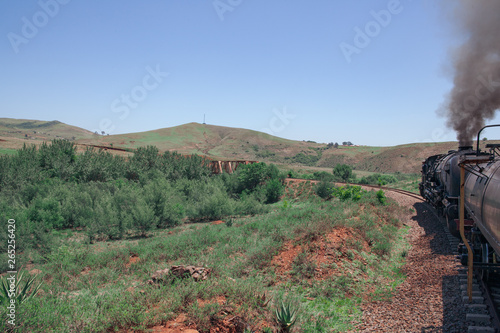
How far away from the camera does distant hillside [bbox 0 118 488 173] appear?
76.8 meters

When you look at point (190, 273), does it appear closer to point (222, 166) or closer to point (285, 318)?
point (285, 318)

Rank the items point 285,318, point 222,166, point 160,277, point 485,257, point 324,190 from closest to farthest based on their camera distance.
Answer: point 285,318
point 485,257
point 160,277
point 324,190
point 222,166

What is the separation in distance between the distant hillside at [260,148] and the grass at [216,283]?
53.3m

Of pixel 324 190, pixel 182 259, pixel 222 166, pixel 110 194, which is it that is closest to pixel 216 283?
pixel 182 259

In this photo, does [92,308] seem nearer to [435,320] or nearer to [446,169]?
[435,320]

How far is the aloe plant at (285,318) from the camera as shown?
18.9ft

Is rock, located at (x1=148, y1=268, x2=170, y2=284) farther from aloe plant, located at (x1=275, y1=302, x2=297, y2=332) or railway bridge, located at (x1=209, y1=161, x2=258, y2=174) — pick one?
railway bridge, located at (x1=209, y1=161, x2=258, y2=174)

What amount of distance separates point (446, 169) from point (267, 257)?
852 centimetres

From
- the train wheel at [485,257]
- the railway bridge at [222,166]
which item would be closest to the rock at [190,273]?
the train wheel at [485,257]

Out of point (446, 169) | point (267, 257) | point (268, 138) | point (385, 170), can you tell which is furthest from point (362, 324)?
point (268, 138)

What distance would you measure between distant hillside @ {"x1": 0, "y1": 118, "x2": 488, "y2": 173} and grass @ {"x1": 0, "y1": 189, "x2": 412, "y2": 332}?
2100 inches

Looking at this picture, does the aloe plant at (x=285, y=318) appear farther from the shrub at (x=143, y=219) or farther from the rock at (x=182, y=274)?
the shrub at (x=143, y=219)

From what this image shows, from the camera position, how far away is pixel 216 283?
6.98m

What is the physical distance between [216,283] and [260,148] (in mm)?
96749
